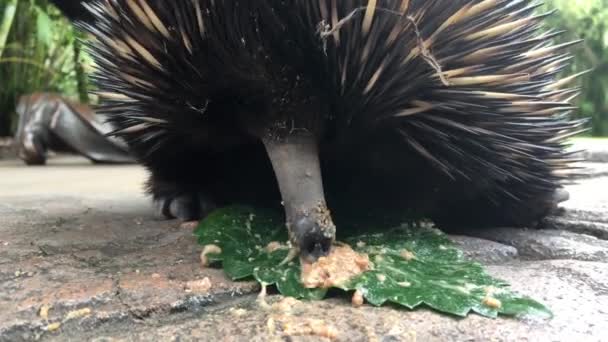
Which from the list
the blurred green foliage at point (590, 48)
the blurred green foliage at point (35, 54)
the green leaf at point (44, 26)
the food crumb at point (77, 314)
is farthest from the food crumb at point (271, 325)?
the blurred green foliage at point (590, 48)

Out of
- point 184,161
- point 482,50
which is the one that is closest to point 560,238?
point 482,50

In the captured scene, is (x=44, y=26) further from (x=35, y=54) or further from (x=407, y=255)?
(x=407, y=255)

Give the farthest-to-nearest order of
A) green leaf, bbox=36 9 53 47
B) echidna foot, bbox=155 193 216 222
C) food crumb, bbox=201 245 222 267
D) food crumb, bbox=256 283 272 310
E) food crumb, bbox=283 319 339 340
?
green leaf, bbox=36 9 53 47, echidna foot, bbox=155 193 216 222, food crumb, bbox=201 245 222 267, food crumb, bbox=256 283 272 310, food crumb, bbox=283 319 339 340

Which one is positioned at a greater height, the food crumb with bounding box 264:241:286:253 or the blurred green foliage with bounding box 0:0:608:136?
the blurred green foliage with bounding box 0:0:608:136

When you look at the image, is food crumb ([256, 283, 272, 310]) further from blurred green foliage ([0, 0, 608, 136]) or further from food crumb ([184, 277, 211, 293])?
blurred green foliage ([0, 0, 608, 136])

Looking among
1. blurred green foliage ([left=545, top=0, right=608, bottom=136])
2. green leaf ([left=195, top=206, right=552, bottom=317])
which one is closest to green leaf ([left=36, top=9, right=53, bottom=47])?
green leaf ([left=195, top=206, right=552, bottom=317])

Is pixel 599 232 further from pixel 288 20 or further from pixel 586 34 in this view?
pixel 586 34

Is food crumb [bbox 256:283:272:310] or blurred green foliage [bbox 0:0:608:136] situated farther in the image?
blurred green foliage [bbox 0:0:608:136]
